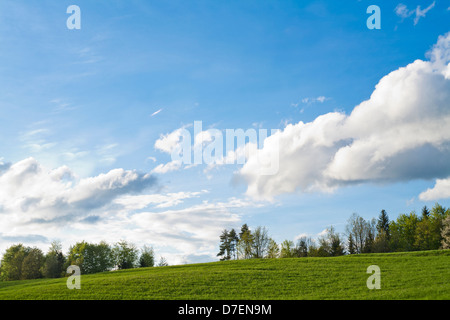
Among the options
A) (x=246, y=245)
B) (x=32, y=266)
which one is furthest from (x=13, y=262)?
(x=246, y=245)

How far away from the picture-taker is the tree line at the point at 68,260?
82.6 meters

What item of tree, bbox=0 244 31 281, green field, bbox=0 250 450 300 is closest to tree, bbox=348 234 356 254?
green field, bbox=0 250 450 300

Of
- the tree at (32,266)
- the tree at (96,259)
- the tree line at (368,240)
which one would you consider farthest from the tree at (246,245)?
the tree at (32,266)

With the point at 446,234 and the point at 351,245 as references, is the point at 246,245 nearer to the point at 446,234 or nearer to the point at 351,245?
the point at 351,245

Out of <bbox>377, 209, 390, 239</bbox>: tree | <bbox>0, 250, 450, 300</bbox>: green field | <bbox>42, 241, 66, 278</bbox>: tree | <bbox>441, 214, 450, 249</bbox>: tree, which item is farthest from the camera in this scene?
<bbox>377, 209, 390, 239</bbox>: tree

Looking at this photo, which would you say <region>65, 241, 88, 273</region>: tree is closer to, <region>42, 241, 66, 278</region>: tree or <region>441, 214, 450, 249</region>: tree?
<region>42, 241, 66, 278</region>: tree

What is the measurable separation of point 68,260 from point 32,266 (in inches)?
320

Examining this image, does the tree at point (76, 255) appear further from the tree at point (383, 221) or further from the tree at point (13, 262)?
the tree at point (383, 221)

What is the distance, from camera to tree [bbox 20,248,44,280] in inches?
3268

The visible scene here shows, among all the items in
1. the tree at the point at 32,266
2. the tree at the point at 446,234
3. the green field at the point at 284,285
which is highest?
the tree at the point at 446,234

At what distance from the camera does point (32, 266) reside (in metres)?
83.8

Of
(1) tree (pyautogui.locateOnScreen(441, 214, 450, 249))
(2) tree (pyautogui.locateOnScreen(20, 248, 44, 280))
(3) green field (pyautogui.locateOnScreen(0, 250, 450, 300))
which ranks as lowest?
(2) tree (pyautogui.locateOnScreen(20, 248, 44, 280))
